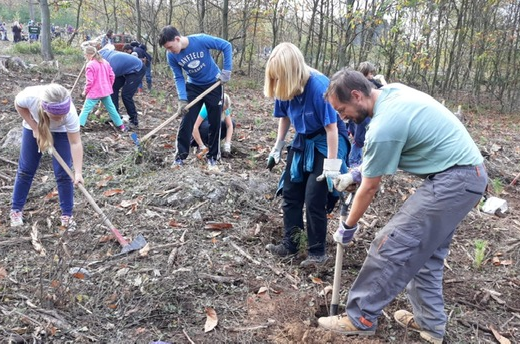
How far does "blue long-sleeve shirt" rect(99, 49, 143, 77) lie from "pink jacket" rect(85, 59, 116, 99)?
60 centimetres

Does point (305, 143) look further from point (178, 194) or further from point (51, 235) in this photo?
point (51, 235)

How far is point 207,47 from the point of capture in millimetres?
5715

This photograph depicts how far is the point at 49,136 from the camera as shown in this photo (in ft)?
12.2

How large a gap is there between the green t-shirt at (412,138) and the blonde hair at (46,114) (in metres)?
2.59

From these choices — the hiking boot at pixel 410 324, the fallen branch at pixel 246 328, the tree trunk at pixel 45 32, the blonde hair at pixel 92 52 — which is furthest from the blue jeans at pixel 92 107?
the tree trunk at pixel 45 32

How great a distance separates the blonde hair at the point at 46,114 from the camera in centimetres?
355

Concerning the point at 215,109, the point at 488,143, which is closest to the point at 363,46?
the point at 488,143

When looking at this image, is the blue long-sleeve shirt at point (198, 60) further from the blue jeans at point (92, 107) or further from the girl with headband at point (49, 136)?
the girl with headband at point (49, 136)

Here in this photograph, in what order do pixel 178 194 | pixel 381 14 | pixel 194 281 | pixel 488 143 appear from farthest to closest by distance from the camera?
pixel 381 14, pixel 488 143, pixel 178 194, pixel 194 281

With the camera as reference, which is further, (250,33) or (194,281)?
(250,33)

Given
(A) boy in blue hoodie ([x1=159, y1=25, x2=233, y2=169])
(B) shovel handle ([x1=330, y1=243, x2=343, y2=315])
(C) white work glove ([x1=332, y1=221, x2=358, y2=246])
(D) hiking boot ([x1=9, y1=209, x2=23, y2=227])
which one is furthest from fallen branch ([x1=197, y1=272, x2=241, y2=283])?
(A) boy in blue hoodie ([x1=159, y1=25, x2=233, y2=169])

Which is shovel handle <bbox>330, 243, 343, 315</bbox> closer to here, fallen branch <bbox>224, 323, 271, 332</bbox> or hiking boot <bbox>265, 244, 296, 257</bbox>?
fallen branch <bbox>224, 323, 271, 332</bbox>

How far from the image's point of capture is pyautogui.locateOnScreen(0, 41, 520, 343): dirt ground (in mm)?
2881

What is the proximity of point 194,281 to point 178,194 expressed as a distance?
60.4 inches
